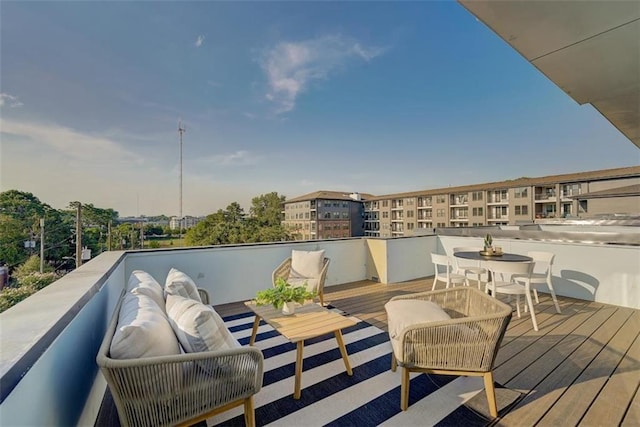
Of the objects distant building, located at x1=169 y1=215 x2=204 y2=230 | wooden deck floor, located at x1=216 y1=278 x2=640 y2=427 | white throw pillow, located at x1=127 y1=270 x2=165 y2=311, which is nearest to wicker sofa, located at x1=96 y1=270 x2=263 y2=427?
white throw pillow, located at x1=127 y1=270 x2=165 y2=311

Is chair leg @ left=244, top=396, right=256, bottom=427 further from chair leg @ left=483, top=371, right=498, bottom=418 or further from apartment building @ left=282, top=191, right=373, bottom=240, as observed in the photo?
apartment building @ left=282, top=191, right=373, bottom=240

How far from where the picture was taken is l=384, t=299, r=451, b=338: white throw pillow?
6.73 ft

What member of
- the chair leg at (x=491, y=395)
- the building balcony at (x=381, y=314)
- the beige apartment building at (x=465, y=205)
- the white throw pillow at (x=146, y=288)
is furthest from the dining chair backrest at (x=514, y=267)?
the beige apartment building at (x=465, y=205)

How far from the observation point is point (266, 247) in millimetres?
4453

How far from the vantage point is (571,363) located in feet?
7.72

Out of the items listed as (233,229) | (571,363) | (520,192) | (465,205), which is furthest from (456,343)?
(233,229)

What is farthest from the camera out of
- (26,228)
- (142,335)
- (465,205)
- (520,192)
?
(465,205)

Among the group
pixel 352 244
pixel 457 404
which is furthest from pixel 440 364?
pixel 352 244

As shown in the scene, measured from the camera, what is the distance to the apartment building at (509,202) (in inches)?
575

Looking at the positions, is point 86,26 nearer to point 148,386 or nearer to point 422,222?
point 148,386

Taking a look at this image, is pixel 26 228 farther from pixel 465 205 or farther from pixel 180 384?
pixel 465 205

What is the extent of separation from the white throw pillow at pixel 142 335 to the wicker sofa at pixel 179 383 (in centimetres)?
3

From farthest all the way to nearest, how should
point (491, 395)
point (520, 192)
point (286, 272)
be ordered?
point (520, 192) < point (286, 272) < point (491, 395)

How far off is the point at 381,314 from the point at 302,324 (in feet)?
5.76
